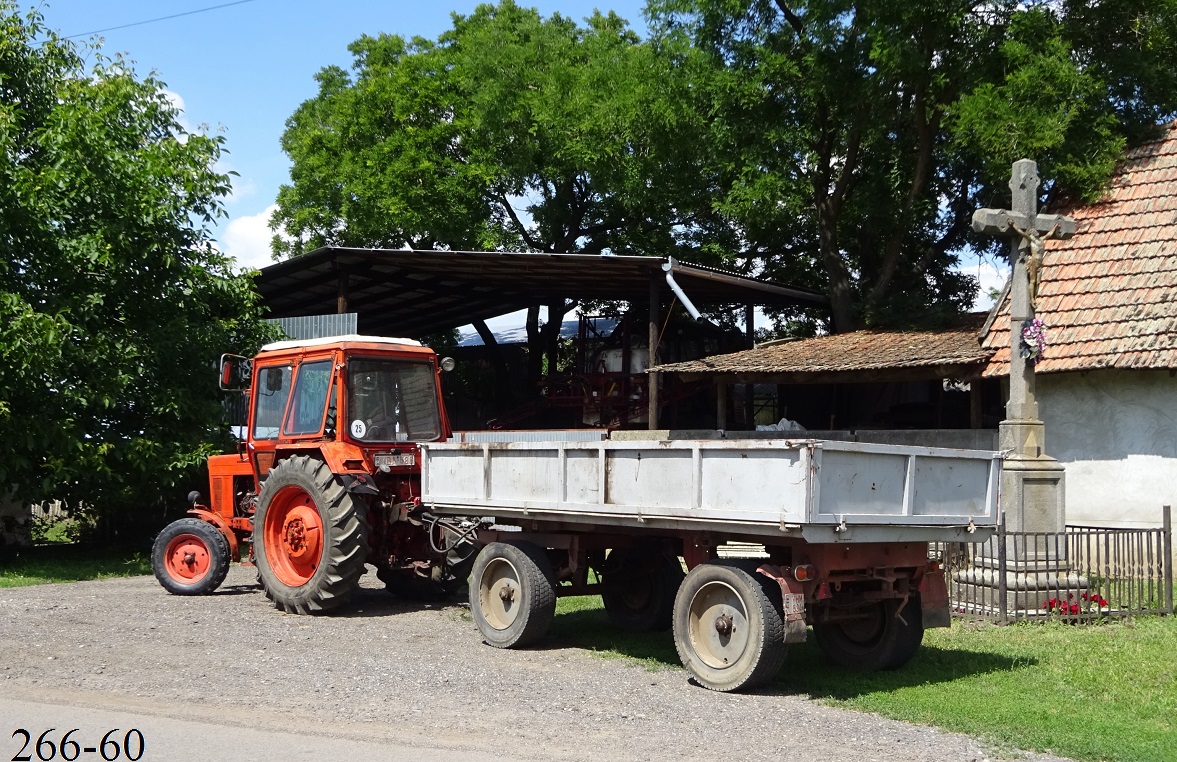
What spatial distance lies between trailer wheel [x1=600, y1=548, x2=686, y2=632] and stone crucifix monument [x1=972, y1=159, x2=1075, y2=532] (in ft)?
11.9

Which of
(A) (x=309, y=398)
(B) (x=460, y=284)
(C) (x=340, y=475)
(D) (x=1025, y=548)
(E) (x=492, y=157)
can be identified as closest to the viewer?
(D) (x=1025, y=548)

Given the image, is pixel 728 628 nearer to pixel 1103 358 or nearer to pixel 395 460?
pixel 395 460

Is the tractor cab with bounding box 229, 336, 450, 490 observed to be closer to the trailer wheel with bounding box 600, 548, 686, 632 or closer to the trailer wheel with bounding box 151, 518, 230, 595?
the trailer wheel with bounding box 151, 518, 230, 595

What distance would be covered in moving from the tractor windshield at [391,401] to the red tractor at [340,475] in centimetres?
1

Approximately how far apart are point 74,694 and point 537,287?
57.0 feet

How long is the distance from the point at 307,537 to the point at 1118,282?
1148 cm

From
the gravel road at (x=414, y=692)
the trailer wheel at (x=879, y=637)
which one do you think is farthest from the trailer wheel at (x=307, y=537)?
the trailer wheel at (x=879, y=637)

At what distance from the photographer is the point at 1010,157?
1847 centimetres

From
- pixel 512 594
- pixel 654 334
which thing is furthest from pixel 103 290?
pixel 512 594

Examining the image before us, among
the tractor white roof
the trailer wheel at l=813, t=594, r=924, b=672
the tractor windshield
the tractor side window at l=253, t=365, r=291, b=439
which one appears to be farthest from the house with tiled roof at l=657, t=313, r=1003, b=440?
the tractor side window at l=253, t=365, r=291, b=439

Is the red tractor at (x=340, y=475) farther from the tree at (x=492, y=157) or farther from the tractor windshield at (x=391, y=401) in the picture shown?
the tree at (x=492, y=157)

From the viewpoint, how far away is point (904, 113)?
72.2ft

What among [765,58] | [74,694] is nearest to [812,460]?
[74,694]

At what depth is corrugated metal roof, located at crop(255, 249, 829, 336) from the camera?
20.0 metres
